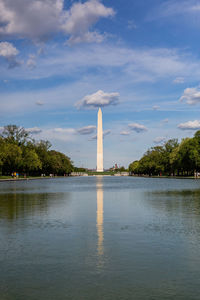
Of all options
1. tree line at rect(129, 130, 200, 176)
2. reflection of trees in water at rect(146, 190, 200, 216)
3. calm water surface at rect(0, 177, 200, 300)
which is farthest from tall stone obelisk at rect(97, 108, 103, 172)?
calm water surface at rect(0, 177, 200, 300)

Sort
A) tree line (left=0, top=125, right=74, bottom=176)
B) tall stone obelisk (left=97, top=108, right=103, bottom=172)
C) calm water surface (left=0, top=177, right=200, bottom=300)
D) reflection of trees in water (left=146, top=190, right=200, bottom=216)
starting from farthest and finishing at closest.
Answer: tall stone obelisk (left=97, top=108, right=103, bottom=172) < tree line (left=0, top=125, right=74, bottom=176) < reflection of trees in water (left=146, top=190, right=200, bottom=216) < calm water surface (left=0, top=177, right=200, bottom=300)

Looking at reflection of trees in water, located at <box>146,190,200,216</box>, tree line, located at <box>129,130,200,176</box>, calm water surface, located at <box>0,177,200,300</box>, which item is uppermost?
tree line, located at <box>129,130,200,176</box>

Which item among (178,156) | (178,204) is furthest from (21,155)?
(178,204)

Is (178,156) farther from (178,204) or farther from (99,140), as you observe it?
(178,204)

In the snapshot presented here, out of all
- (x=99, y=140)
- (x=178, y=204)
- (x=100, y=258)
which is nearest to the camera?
(x=100, y=258)

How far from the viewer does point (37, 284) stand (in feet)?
26.7

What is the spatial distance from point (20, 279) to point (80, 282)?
138cm

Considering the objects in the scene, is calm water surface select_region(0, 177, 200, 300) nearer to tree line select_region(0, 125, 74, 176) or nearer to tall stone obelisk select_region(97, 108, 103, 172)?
tree line select_region(0, 125, 74, 176)

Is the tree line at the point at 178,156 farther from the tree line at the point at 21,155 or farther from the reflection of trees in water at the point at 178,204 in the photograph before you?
the reflection of trees in water at the point at 178,204

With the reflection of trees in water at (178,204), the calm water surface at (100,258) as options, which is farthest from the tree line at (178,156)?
the calm water surface at (100,258)

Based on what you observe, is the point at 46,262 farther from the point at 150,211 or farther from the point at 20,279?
the point at 150,211

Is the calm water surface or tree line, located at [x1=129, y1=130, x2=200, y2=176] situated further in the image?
tree line, located at [x1=129, y1=130, x2=200, y2=176]

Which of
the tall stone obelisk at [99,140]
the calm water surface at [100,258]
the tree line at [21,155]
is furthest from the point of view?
the tall stone obelisk at [99,140]

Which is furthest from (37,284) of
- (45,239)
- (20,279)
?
(45,239)
